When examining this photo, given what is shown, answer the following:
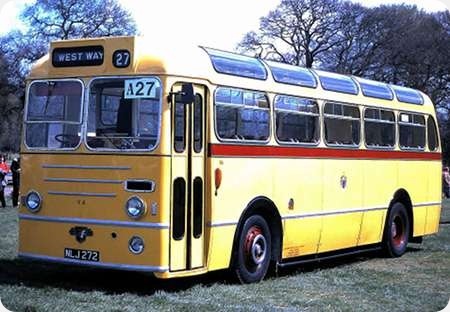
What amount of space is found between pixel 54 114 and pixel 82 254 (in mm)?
1837

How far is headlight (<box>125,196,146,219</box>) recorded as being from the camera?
359 inches

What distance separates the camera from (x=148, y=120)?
9250 mm

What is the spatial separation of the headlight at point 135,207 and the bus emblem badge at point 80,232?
64 cm

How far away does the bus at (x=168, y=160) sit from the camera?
9211mm

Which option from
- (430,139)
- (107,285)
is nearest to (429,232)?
(430,139)

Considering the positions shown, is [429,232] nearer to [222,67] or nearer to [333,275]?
[333,275]

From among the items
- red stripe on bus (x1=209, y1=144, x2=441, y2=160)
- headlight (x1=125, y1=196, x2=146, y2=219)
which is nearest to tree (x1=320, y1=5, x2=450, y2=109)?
red stripe on bus (x1=209, y1=144, x2=441, y2=160)

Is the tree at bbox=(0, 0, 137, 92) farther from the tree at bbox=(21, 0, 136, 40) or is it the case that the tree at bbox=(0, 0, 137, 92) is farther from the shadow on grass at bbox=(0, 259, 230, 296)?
the shadow on grass at bbox=(0, 259, 230, 296)

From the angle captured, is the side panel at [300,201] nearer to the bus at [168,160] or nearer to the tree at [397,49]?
the bus at [168,160]

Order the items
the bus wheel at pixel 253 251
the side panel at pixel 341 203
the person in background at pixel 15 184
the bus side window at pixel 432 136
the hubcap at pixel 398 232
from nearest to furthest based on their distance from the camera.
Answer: the bus wheel at pixel 253 251, the side panel at pixel 341 203, the hubcap at pixel 398 232, the bus side window at pixel 432 136, the person in background at pixel 15 184

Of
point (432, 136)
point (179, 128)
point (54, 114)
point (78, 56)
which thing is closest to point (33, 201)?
point (54, 114)

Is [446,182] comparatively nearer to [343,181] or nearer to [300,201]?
[343,181]

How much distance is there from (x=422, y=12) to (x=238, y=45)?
16.0 metres

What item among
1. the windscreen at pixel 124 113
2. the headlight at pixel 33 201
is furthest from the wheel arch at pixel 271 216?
the headlight at pixel 33 201
